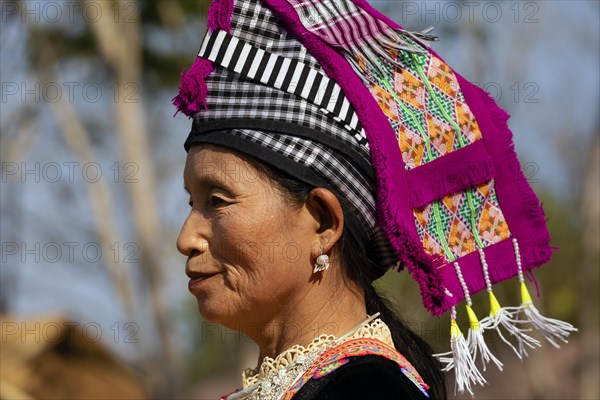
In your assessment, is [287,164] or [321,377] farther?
[287,164]

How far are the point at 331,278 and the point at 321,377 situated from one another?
37 centimetres

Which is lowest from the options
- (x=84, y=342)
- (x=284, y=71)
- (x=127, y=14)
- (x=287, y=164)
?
(x=84, y=342)

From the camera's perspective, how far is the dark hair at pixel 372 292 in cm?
249

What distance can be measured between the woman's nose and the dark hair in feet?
0.76

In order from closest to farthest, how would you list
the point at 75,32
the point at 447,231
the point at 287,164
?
the point at 287,164 → the point at 447,231 → the point at 75,32

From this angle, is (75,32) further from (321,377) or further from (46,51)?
(321,377)

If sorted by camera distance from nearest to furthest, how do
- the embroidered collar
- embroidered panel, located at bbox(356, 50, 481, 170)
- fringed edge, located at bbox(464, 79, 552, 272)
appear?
the embroidered collar, embroidered panel, located at bbox(356, 50, 481, 170), fringed edge, located at bbox(464, 79, 552, 272)

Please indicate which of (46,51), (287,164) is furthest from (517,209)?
(46,51)

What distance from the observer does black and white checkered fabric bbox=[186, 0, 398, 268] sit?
8.14 ft

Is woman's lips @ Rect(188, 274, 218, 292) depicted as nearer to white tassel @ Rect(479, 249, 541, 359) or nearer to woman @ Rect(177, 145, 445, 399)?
woman @ Rect(177, 145, 445, 399)

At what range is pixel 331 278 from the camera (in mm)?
2580

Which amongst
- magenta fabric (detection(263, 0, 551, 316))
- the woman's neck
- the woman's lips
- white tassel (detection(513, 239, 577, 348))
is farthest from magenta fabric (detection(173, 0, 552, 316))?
the woman's lips

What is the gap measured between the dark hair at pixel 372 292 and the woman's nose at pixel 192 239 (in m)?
0.23

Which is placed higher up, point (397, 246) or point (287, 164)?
point (287, 164)
